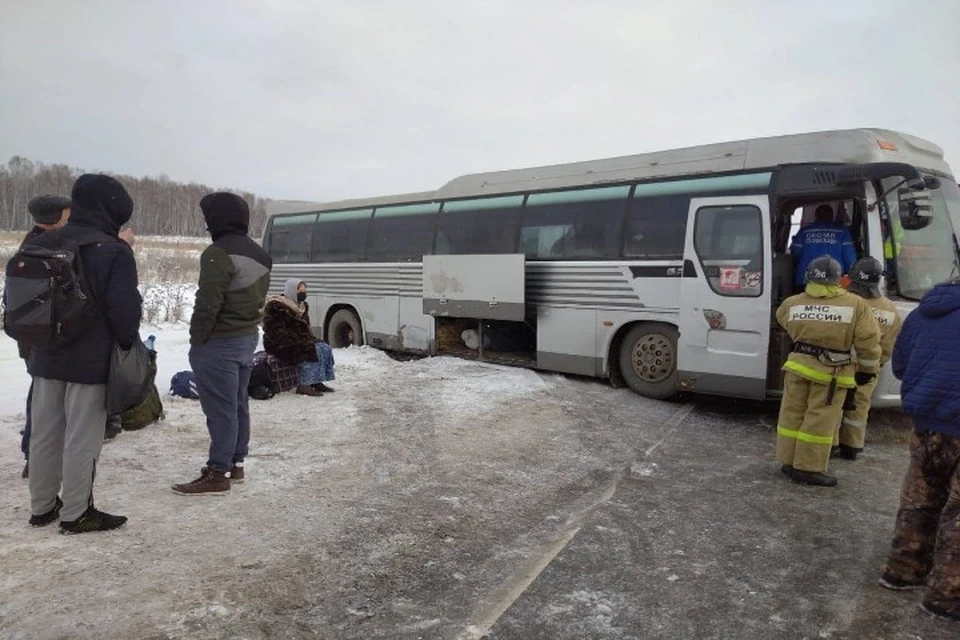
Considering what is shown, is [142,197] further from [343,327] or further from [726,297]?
[726,297]

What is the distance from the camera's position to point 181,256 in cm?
3444

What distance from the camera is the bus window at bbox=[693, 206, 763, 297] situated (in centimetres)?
768

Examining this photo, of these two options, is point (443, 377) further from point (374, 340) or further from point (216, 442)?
point (216, 442)

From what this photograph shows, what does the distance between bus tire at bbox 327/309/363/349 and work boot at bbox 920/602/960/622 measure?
10.7 metres

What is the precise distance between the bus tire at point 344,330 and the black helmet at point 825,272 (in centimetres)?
904

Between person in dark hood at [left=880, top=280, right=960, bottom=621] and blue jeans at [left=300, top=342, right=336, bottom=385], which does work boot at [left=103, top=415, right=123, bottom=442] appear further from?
person in dark hood at [left=880, top=280, right=960, bottom=621]

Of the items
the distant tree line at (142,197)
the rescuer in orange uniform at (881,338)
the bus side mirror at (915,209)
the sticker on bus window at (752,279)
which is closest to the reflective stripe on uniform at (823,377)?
the rescuer in orange uniform at (881,338)

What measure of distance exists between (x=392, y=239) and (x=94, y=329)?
874 centimetres

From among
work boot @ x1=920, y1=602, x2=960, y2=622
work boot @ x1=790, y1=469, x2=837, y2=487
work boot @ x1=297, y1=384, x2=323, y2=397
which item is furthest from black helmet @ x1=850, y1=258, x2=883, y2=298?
work boot @ x1=297, y1=384, x2=323, y2=397

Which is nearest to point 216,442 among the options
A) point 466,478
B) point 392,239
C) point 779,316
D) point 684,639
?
point 466,478

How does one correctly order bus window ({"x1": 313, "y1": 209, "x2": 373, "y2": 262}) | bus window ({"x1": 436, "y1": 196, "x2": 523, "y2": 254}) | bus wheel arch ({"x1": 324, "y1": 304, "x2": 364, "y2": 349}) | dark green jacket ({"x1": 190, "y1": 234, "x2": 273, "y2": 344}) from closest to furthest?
1. dark green jacket ({"x1": 190, "y1": 234, "x2": 273, "y2": 344})
2. bus window ({"x1": 436, "y1": 196, "x2": 523, "y2": 254})
3. bus window ({"x1": 313, "y1": 209, "x2": 373, "y2": 262})
4. bus wheel arch ({"x1": 324, "y1": 304, "x2": 364, "y2": 349})

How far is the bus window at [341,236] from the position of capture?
13.0m

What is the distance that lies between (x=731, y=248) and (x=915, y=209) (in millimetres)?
1819

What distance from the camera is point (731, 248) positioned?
25.8 ft
